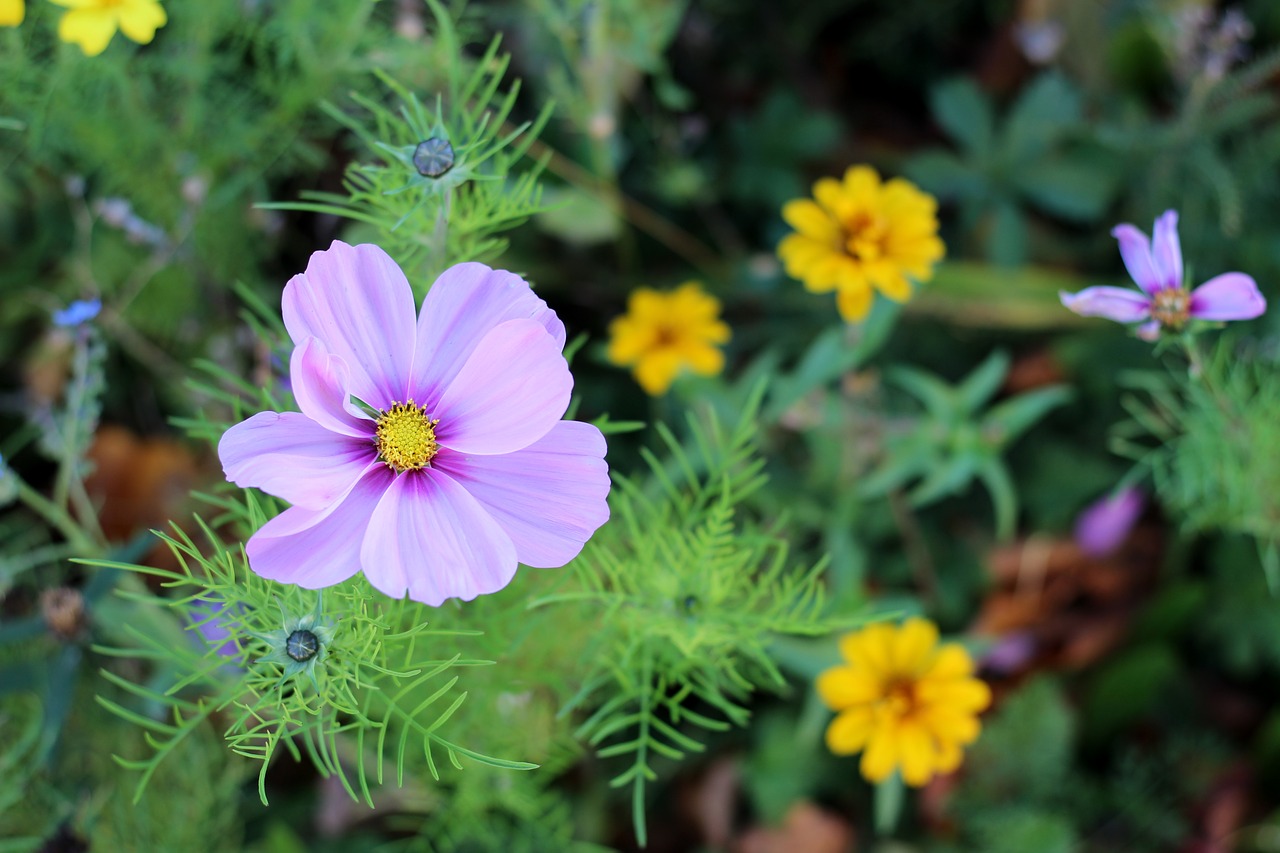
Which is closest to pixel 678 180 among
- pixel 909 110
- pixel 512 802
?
pixel 909 110

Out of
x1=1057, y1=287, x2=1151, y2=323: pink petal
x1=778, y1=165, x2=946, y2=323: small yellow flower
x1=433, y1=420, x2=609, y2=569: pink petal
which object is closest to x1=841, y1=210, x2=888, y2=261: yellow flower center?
x1=778, y1=165, x2=946, y2=323: small yellow flower

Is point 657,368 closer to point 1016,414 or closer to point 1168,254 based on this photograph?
point 1016,414

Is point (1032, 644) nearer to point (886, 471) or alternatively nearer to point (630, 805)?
point (886, 471)

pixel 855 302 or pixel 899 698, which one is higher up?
pixel 855 302

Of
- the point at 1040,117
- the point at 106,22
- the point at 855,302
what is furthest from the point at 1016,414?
the point at 106,22

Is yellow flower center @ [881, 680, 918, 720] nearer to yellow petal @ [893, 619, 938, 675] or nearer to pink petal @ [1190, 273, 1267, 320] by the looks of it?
yellow petal @ [893, 619, 938, 675]

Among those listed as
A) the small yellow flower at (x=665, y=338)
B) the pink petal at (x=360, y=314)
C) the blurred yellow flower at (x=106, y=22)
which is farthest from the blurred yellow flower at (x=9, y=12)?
the small yellow flower at (x=665, y=338)

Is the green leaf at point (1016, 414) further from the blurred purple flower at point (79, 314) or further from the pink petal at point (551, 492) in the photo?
the blurred purple flower at point (79, 314)
